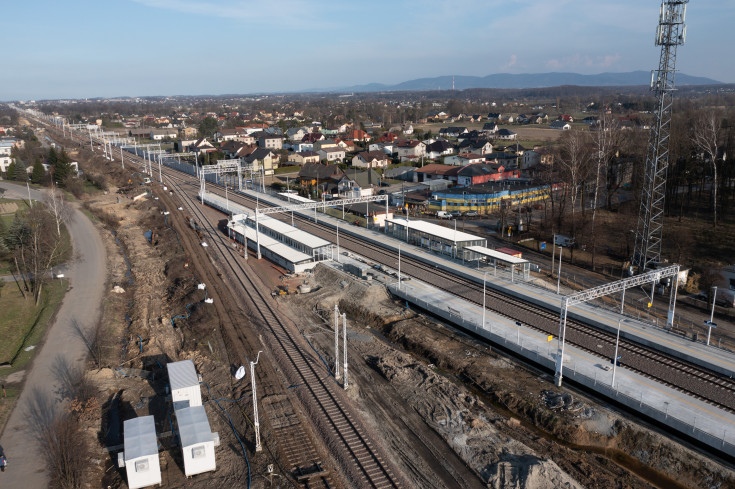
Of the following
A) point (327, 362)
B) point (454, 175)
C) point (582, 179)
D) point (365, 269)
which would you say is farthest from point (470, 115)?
point (327, 362)

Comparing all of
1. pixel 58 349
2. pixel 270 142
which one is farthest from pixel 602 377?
pixel 270 142

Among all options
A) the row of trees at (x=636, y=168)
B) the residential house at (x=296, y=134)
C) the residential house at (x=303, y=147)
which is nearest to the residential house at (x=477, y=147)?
the residential house at (x=303, y=147)

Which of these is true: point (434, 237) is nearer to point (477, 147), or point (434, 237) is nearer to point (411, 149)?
point (411, 149)

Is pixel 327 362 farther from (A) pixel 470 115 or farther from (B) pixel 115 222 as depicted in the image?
(A) pixel 470 115

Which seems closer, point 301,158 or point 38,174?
point 38,174

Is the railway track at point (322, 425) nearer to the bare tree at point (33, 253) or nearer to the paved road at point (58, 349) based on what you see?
the paved road at point (58, 349)

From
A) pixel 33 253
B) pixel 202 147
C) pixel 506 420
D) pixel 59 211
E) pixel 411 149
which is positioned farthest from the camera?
pixel 202 147

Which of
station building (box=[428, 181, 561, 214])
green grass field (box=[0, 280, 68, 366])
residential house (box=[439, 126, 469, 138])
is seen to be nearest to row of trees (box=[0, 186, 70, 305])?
green grass field (box=[0, 280, 68, 366])

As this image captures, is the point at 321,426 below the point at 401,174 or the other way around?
below
